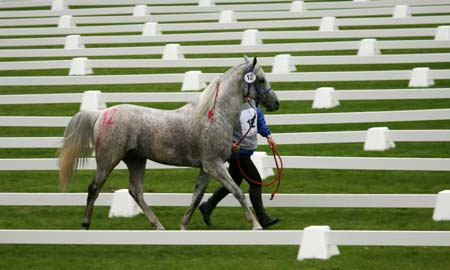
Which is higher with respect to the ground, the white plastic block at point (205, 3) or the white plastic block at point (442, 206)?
the white plastic block at point (442, 206)

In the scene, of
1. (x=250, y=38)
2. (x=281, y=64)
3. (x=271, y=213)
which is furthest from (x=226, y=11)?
(x=271, y=213)

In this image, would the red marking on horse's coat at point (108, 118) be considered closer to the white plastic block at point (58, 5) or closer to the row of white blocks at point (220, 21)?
the row of white blocks at point (220, 21)

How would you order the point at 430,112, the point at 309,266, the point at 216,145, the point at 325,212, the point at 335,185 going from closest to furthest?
the point at 309,266 → the point at 216,145 → the point at 325,212 → the point at 335,185 → the point at 430,112

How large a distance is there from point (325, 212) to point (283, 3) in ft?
46.1

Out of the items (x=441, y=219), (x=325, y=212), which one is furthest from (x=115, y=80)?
(x=441, y=219)

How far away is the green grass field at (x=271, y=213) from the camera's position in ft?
37.1

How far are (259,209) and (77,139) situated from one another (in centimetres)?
222

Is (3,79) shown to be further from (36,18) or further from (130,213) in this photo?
(130,213)

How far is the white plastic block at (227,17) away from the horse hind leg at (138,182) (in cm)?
1222

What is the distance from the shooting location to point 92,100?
59.8 ft

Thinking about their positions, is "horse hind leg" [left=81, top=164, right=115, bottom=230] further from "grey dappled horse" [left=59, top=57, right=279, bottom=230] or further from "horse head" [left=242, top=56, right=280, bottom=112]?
"horse head" [left=242, top=56, right=280, bottom=112]

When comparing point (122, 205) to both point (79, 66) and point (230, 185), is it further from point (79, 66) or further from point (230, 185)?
point (79, 66)

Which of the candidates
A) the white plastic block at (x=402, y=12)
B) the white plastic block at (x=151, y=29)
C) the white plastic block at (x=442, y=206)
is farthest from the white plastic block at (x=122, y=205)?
the white plastic block at (x=402, y=12)

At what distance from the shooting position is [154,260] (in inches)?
454
